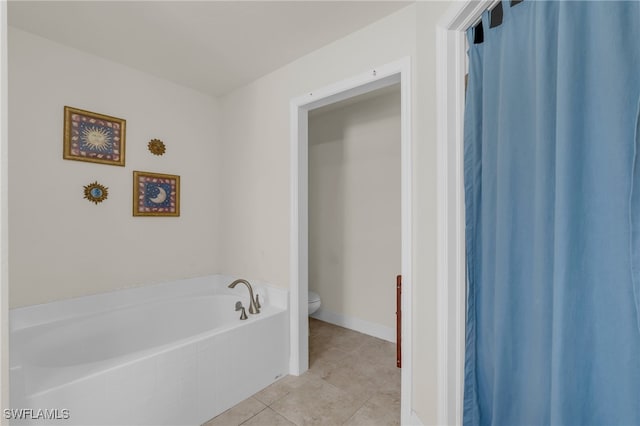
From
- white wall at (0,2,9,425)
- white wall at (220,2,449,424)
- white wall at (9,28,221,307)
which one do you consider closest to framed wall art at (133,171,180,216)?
white wall at (9,28,221,307)

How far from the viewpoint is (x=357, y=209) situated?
10.3 ft

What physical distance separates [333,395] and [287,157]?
1.74 meters

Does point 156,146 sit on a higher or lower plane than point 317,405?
higher

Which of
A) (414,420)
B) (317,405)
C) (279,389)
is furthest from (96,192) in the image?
(414,420)

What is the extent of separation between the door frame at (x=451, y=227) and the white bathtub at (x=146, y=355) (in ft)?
4.14

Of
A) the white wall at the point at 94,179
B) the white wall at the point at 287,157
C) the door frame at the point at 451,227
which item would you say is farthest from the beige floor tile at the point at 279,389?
the white wall at the point at 94,179

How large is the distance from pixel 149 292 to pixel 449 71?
8.65ft

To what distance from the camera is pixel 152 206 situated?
247 cm

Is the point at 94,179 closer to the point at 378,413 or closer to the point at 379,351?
the point at 378,413

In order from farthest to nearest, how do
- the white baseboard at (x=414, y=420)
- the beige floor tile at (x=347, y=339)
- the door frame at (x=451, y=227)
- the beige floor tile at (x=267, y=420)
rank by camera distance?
the beige floor tile at (x=347, y=339)
the beige floor tile at (x=267, y=420)
the white baseboard at (x=414, y=420)
the door frame at (x=451, y=227)

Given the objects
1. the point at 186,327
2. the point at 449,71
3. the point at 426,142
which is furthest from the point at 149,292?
the point at 449,71

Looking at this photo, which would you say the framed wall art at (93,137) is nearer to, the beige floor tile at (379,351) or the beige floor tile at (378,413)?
the beige floor tile at (378,413)

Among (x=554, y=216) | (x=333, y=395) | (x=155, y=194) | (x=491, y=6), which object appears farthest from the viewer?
(x=155, y=194)

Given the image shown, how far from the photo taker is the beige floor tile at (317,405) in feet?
5.74
